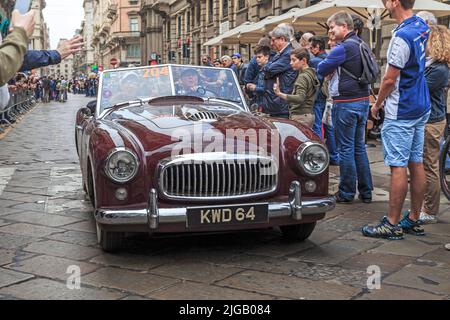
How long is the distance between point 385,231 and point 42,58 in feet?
8.81

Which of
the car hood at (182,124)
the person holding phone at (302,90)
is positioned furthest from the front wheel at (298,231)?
the person holding phone at (302,90)

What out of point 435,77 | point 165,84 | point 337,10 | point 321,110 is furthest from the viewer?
point 337,10

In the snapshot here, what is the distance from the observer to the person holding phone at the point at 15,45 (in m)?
2.45

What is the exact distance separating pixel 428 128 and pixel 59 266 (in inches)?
121

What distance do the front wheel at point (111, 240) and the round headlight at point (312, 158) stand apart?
131cm

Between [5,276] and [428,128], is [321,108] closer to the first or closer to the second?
[428,128]

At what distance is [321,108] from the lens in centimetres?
777

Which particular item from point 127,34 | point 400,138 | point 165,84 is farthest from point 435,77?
point 127,34

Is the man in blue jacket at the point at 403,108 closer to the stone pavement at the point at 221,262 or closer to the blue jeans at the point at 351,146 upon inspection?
the stone pavement at the point at 221,262

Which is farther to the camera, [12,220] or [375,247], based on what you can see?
[12,220]

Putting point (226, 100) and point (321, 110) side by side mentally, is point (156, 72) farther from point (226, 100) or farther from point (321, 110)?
point (321, 110)

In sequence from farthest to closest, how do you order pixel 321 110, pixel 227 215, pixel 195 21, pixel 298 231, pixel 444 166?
pixel 195 21
pixel 321 110
pixel 444 166
pixel 298 231
pixel 227 215

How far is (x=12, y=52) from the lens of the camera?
97.3 inches
